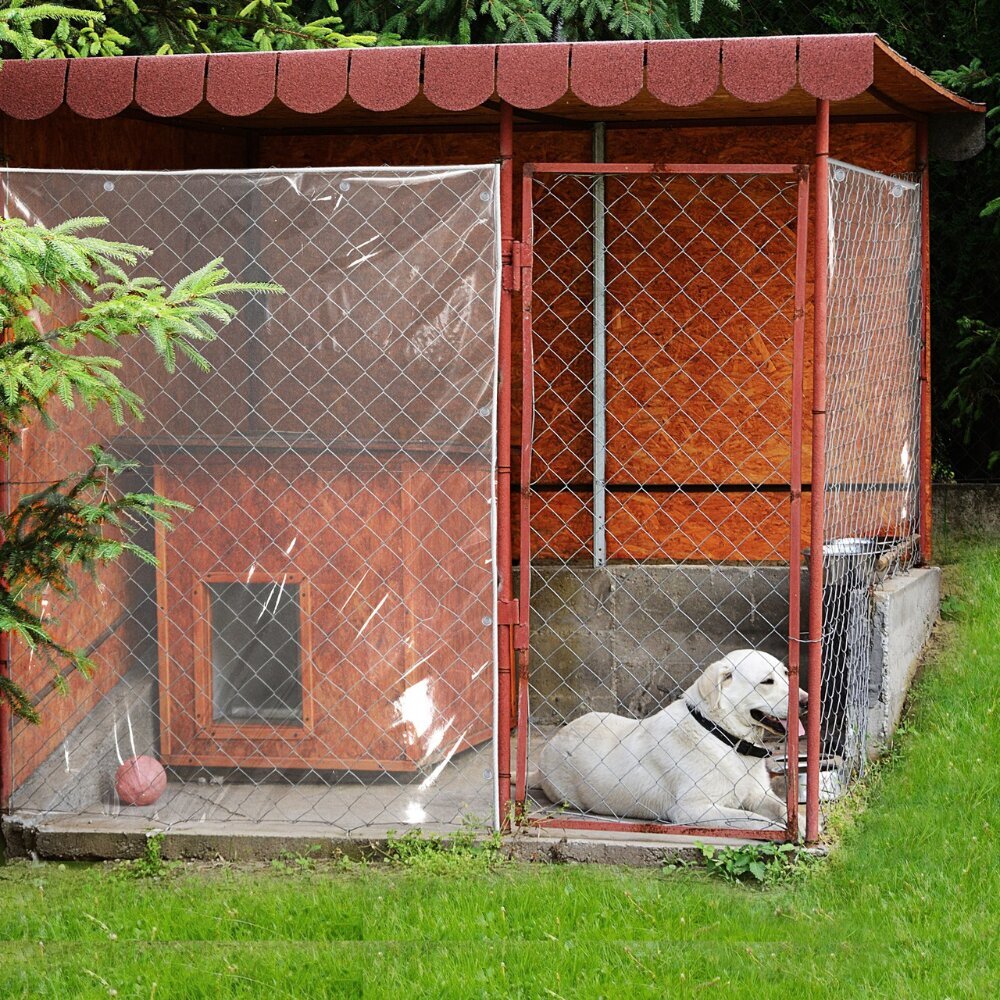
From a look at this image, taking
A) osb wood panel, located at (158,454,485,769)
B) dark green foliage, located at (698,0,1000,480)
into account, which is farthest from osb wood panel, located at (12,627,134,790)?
dark green foliage, located at (698,0,1000,480)

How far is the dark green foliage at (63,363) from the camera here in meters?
3.81

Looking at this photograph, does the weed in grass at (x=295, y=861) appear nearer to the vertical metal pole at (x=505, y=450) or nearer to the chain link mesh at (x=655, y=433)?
the vertical metal pole at (x=505, y=450)

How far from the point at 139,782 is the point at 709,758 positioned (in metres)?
2.25

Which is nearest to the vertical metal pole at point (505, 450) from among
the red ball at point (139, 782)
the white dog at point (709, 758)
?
the white dog at point (709, 758)

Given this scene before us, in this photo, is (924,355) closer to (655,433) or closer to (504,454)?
(655,433)

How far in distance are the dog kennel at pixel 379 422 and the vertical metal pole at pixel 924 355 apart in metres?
0.08

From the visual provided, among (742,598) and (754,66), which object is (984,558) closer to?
(742,598)

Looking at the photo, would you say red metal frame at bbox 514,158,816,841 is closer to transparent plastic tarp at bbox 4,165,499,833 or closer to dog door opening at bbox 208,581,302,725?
transparent plastic tarp at bbox 4,165,499,833

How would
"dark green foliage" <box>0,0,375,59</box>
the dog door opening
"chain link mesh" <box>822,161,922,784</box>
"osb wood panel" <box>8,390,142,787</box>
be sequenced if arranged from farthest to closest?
"dark green foliage" <box>0,0,375,59</box> < "chain link mesh" <box>822,161,922,784</box> < the dog door opening < "osb wood panel" <box>8,390,142,787</box>

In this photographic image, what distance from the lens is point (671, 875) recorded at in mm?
4781

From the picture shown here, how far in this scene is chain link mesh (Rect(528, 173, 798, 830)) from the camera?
6.75m

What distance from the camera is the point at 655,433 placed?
Result: 690 cm

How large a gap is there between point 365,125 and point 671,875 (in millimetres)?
4062

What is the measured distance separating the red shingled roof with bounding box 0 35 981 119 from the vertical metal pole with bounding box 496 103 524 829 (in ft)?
0.79
